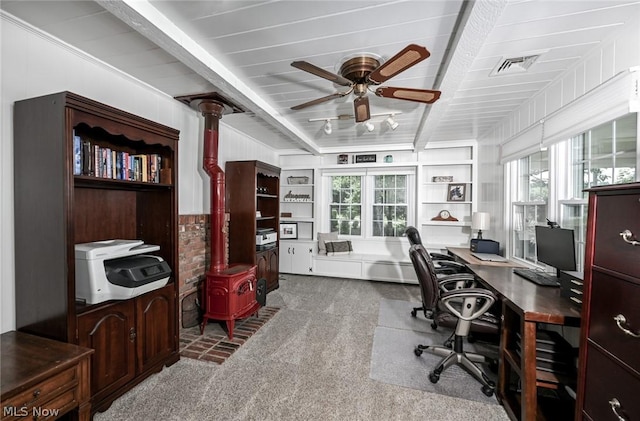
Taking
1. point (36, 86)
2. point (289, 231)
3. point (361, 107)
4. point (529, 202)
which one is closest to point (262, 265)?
point (289, 231)

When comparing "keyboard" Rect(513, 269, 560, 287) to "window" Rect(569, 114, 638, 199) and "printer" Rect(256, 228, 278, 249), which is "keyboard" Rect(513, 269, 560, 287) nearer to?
"window" Rect(569, 114, 638, 199)

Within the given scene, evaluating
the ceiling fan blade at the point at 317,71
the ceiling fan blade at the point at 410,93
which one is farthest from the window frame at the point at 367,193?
the ceiling fan blade at the point at 317,71

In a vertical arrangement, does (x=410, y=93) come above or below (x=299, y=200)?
above

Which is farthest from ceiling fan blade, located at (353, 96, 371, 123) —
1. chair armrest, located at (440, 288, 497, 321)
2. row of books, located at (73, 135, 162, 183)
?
row of books, located at (73, 135, 162, 183)

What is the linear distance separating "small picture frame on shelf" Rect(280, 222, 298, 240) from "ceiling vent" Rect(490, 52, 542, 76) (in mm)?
3986

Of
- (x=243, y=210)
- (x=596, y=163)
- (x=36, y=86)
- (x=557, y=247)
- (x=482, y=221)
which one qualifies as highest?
(x=36, y=86)

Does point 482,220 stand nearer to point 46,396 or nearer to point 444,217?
point 444,217

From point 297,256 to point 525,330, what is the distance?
156 inches

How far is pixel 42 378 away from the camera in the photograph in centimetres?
122

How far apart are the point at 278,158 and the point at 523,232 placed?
425 cm

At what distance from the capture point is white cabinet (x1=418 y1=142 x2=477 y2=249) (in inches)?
178

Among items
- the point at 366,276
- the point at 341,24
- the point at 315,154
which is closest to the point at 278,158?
the point at 315,154

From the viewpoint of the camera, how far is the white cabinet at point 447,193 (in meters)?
4.52

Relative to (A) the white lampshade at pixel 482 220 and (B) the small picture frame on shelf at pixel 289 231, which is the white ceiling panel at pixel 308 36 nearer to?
(A) the white lampshade at pixel 482 220
